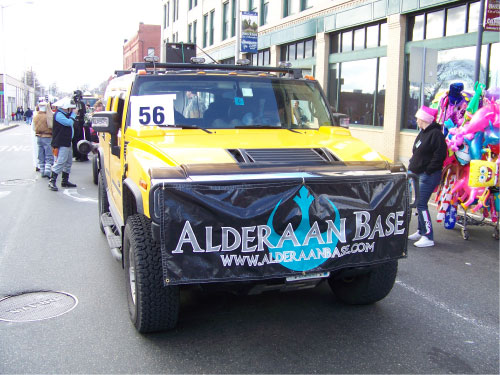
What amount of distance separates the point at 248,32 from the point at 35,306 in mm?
16062

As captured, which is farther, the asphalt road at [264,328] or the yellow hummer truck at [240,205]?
the asphalt road at [264,328]

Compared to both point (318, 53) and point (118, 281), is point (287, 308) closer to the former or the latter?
point (118, 281)

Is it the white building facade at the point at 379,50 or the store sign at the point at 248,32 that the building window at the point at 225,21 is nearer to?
the white building facade at the point at 379,50

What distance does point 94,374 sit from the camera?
11.2ft

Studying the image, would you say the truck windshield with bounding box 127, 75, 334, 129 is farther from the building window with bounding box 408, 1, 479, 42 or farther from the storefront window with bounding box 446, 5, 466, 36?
the storefront window with bounding box 446, 5, 466, 36

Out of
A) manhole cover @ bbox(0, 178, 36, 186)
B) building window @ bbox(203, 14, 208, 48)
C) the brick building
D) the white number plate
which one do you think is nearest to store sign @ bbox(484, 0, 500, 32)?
the white number plate

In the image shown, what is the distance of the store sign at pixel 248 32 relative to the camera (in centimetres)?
1885

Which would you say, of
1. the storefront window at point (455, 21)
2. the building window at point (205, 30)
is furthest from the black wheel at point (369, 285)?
the building window at point (205, 30)

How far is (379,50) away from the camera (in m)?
16.4

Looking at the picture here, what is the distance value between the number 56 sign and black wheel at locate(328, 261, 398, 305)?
212cm

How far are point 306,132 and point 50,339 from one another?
295 centimetres

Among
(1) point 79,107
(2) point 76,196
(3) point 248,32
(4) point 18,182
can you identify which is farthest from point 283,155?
(3) point 248,32

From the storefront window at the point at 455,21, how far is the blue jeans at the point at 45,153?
10.9 m

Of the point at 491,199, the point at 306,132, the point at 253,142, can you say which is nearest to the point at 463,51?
the point at 491,199
